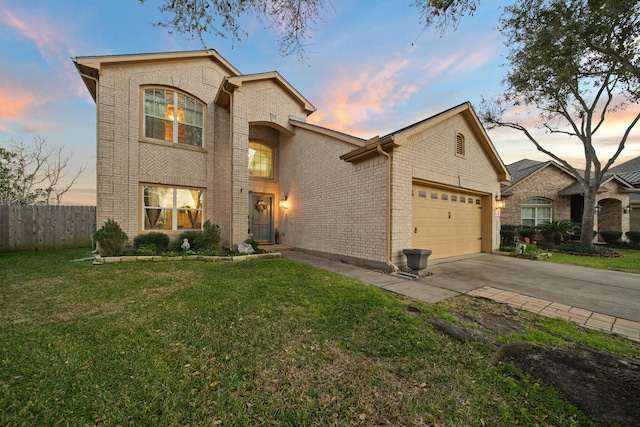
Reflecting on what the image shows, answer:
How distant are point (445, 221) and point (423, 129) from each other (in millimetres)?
3274

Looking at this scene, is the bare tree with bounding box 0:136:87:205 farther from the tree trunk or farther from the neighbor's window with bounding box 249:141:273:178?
the tree trunk

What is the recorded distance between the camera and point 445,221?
8.46 meters

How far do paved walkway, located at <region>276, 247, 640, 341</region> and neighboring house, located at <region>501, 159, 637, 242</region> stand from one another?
963cm

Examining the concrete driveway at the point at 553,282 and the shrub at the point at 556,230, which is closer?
the concrete driveway at the point at 553,282

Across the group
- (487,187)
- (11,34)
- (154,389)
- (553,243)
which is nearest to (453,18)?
(154,389)

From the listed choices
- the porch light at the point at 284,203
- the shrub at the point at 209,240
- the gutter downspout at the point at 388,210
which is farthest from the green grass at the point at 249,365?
the porch light at the point at 284,203

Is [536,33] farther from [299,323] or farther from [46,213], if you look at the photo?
[46,213]

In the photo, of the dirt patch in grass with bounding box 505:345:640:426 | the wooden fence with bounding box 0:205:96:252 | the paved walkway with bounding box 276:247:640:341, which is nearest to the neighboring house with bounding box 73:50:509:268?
the paved walkway with bounding box 276:247:640:341

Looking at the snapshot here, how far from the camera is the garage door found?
7.57m

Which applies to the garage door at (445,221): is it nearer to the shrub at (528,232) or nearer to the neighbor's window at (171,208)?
the shrub at (528,232)

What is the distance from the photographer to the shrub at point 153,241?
326 inches

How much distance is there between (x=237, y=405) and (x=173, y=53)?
37.6 feet

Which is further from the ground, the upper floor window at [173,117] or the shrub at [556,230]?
the upper floor window at [173,117]

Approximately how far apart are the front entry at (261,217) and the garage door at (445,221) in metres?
6.96
